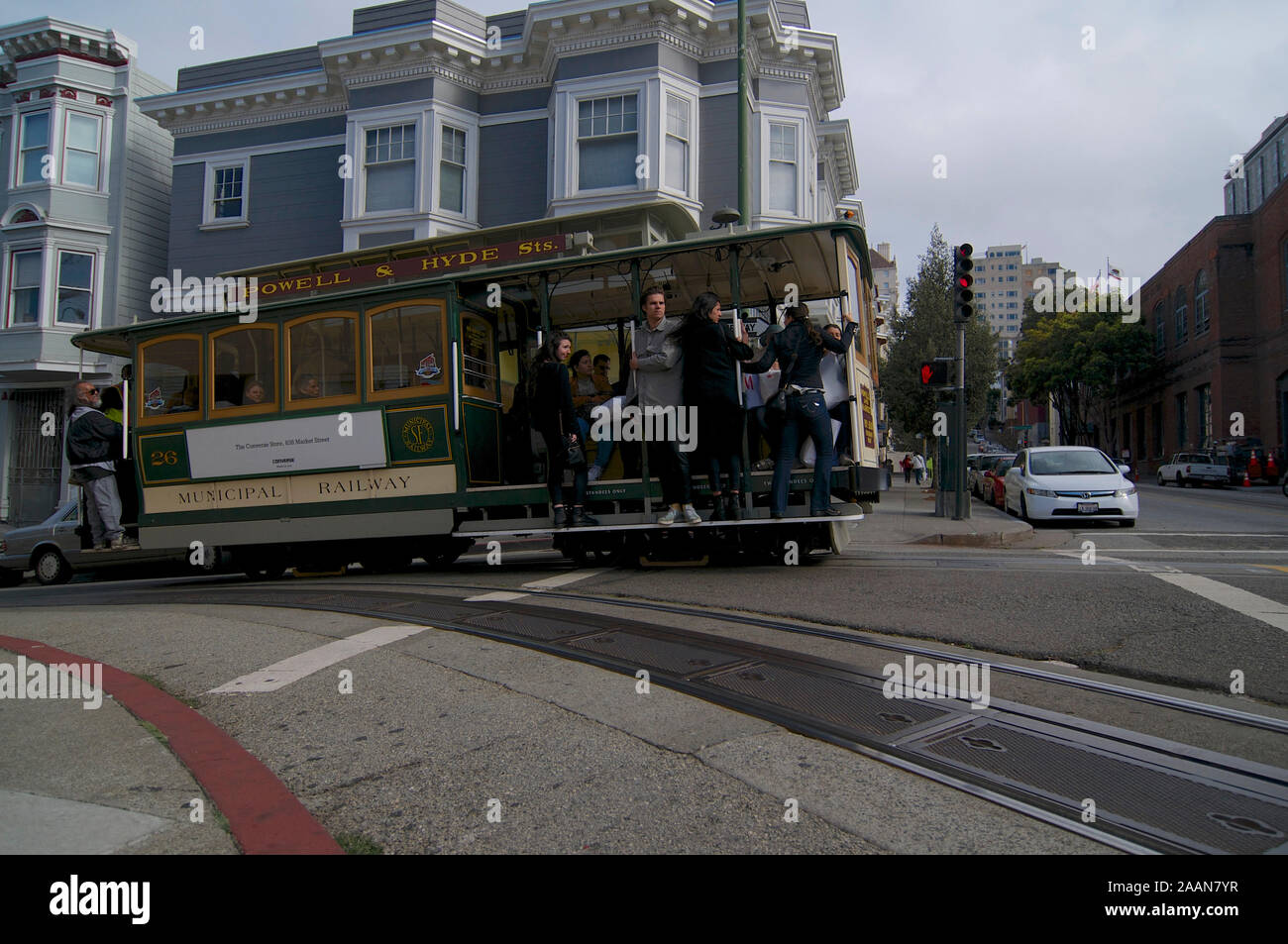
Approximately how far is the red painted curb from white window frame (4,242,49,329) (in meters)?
21.5

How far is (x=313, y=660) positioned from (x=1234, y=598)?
6.79 meters

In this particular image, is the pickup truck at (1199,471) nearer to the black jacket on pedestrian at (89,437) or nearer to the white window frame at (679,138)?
the white window frame at (679,138)

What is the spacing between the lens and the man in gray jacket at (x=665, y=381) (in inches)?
330

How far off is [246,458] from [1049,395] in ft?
198

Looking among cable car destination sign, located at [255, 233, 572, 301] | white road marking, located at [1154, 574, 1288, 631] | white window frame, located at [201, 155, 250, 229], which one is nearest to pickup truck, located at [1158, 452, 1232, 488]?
white road marking, located at [1154, 574, 1288, 631]

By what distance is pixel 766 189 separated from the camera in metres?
18.3

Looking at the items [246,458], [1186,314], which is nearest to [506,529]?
[246,458]

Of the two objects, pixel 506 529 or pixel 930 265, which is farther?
pixel 930 265

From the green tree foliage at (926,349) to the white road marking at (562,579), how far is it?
20956 millimetres

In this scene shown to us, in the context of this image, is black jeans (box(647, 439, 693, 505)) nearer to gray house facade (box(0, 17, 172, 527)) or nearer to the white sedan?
the white sedan

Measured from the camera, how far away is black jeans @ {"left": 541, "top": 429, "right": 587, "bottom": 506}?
880 centimetres

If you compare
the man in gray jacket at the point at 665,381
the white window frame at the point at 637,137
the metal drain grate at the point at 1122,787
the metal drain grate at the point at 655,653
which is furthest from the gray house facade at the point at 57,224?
the metal drain grate at the point at 1122,787
